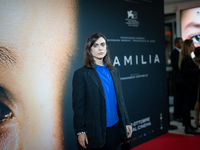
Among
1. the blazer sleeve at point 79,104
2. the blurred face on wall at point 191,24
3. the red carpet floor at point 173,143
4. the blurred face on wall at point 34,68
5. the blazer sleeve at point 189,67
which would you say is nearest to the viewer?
the blazer sleeve at point 79,104

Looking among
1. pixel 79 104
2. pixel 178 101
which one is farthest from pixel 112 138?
pixel 178 101

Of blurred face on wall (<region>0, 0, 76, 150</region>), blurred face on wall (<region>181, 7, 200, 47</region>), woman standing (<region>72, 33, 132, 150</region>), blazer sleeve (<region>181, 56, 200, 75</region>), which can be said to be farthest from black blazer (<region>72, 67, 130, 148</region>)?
blurred face on wall (<region>181, 7, 200, 47</region>)

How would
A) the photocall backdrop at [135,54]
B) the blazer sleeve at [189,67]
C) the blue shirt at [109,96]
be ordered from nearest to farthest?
the blue shirt at [109,96], the photocall backdrop at [135,54], the blazer sleeve at [189,67]

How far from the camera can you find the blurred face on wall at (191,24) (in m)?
6.35

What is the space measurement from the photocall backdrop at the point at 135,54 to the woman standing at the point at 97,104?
0.88 meters

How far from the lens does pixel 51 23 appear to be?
2.74m

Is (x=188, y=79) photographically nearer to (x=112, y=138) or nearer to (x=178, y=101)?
(x=178, y=101)

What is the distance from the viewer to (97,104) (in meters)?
2.00

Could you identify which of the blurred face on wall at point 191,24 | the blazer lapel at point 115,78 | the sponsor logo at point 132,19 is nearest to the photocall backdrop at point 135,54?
the sponsor logo at point 132,19

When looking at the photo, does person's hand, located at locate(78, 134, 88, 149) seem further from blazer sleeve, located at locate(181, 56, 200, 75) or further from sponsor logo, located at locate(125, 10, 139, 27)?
blazer sleeve, located at locate(181, 56, 200, 75)

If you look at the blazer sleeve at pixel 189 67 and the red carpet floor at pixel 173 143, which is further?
the blazer sleeve at pixel 189 67

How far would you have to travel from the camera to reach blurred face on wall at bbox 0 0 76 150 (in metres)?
2.40

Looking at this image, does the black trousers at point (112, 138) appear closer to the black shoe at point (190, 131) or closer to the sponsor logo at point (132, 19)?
the sponsor logo at point (132, 19)

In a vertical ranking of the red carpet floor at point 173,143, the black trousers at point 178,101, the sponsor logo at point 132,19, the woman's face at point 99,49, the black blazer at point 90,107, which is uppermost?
the sponsor logo at point 132,19
